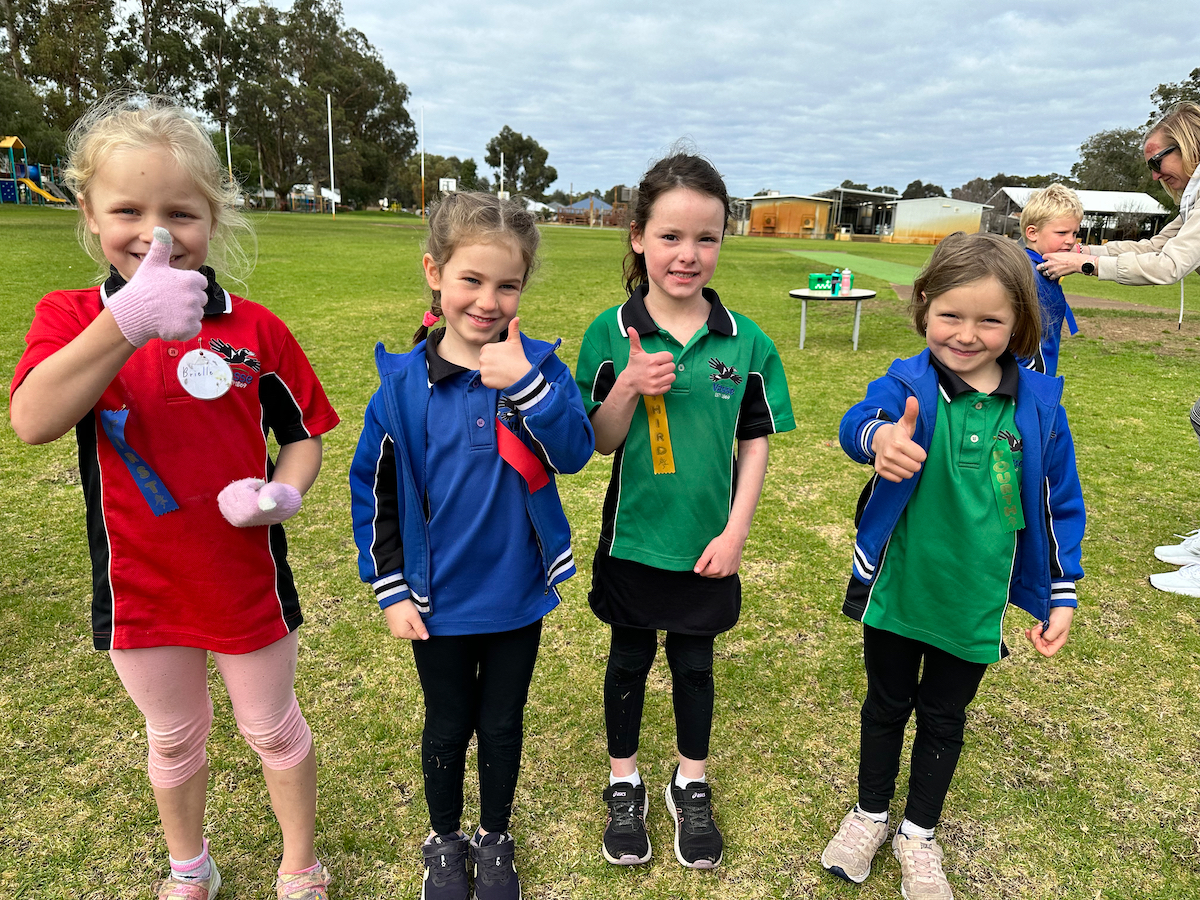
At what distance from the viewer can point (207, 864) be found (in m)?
1.88

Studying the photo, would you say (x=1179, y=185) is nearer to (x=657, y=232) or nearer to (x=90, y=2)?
(x=657, y=232)

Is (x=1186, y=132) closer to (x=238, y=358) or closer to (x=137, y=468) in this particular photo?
(x=238, y=358)

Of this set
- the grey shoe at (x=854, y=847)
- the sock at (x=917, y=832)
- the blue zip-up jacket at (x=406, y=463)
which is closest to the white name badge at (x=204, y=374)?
the blue zip-up jacket at (x=406, y=463)

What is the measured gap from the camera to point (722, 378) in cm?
188

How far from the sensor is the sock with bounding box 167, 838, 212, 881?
1.82 m

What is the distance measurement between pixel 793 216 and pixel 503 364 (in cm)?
5944

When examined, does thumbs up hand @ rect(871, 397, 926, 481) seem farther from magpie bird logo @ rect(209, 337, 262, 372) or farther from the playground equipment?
the playground equipment

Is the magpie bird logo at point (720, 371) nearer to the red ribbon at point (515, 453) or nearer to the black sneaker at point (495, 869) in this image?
the red ribbon at point (515, 453)

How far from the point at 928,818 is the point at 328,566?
9.38 ft

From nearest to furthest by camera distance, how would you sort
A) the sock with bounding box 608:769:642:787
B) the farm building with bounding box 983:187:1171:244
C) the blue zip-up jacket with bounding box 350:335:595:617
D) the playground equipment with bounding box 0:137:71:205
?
the blue zip-up jacket with bounding box 350:335:595:617, the sock with bounding box 608:769:642:787, the playground equipment with bounding box 0:137:71:205, the farm building with bounding box 983:187:1171:244

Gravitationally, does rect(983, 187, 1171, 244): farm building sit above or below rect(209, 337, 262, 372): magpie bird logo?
above

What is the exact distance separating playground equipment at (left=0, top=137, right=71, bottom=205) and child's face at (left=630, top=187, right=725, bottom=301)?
144 ft

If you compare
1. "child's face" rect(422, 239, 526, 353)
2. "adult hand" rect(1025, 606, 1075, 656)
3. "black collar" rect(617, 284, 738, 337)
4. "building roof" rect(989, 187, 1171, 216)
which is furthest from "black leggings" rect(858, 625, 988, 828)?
"building roof" rect(989, 187, 1171, 216)

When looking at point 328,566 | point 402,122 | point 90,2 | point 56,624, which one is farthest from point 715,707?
point 402,122
